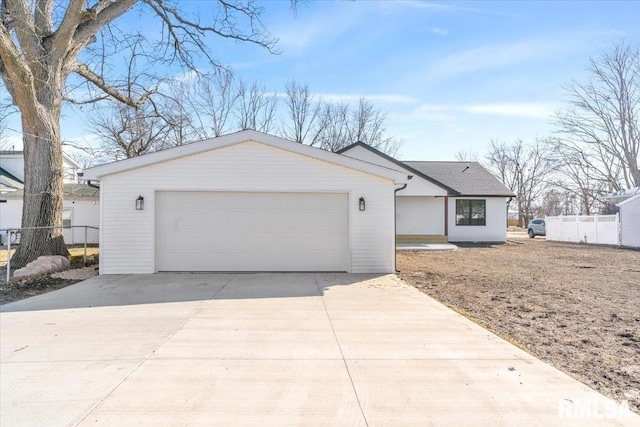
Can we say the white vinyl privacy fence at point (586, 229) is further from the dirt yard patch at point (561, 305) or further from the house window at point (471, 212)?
the dirt yard patch at point (561, 305)

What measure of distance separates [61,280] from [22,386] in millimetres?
6493

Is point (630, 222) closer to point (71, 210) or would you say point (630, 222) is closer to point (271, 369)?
point (271, 369)

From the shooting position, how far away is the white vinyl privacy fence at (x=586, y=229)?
2022cm

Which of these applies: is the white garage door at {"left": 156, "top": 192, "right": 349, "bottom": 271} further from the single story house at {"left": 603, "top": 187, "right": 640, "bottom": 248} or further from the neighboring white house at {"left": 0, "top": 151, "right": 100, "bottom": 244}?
the single story house at {"left": 603, "top": 187, "right": 640, "bottom": 248}

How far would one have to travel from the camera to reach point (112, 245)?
9.62 metres

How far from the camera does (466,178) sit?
874 inches

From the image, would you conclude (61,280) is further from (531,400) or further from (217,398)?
(531,400)

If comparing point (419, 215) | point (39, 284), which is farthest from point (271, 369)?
point (419, 215)

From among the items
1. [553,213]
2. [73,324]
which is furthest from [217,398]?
[553,213]

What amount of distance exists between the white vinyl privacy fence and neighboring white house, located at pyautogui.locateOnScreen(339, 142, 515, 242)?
16.8 feet

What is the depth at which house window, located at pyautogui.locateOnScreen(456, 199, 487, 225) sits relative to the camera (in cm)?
2086

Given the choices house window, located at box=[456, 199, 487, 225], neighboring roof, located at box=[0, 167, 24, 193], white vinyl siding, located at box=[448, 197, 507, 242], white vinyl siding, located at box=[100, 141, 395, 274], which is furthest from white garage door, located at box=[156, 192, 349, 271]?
neighboring roof, located at box=[0, 167, 24, 193]

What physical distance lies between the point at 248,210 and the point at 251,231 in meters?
0.56

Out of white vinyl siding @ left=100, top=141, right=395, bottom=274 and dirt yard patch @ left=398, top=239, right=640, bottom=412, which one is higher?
white vinyl siding @ left=100, top=141, right=395, bottom=274
